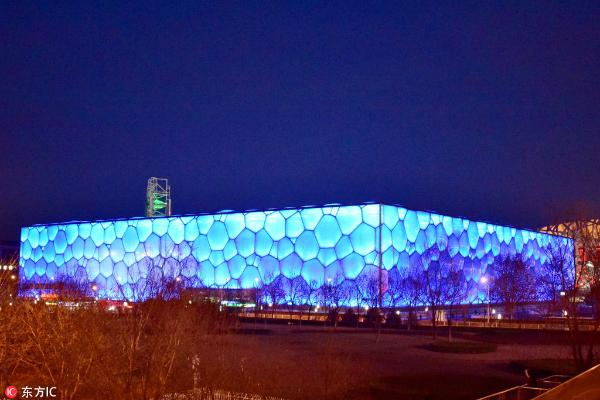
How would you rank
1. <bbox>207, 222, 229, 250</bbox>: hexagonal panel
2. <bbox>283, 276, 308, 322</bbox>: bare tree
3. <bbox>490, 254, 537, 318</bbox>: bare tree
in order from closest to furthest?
1. <bbox>490, 254, 537, 318</bbox>: bare tree
2. <bbox>283, 276, 308, 322</bbox>: bare tree
3. <bbox>207, 222, 229, 250</bbox>: hexagonal panel

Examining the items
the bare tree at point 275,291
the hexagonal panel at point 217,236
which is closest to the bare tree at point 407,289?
the bare tree at point 275,291

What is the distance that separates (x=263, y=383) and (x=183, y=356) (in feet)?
4.29

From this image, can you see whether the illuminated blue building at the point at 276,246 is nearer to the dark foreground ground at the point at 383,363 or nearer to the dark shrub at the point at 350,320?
the dark shrub at the point at 350,320

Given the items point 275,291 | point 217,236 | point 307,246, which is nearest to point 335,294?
point 275,291

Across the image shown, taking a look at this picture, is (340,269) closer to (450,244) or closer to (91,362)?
(450,244)

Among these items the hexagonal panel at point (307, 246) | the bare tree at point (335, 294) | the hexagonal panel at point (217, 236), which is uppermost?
the hexagonal panel at point (217, 236)

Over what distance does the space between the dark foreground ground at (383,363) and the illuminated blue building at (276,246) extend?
14160 mm

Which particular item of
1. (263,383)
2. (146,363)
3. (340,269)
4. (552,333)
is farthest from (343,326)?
(146,363)

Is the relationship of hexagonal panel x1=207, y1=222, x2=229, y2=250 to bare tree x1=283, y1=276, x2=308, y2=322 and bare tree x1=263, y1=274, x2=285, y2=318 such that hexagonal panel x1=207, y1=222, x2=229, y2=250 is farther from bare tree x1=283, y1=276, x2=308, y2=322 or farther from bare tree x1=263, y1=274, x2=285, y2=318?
bare tree x1=283, y1=276, x2=308, y2=322

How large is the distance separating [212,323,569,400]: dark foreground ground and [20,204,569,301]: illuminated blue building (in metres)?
14.2

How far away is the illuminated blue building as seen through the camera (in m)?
39.5

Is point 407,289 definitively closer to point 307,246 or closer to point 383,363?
point 307,246

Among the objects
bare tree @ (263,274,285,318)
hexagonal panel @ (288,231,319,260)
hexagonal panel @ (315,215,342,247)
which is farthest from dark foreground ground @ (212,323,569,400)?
hexagonal panel @ (288,231,319,260)

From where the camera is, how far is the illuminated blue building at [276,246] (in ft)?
130
